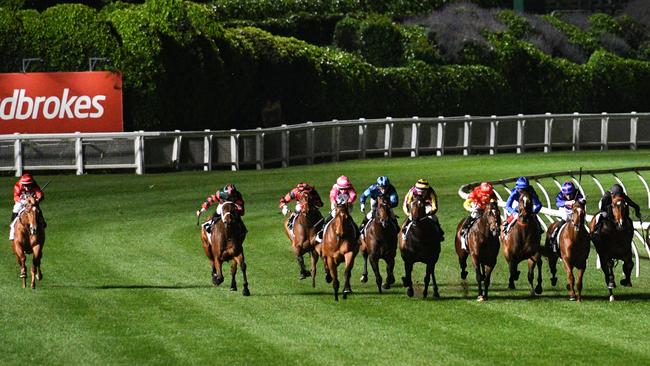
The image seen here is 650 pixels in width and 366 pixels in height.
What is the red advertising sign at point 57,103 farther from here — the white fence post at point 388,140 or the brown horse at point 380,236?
the brown horse at point 380,236

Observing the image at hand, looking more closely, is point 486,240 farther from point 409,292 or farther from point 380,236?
point 380,236

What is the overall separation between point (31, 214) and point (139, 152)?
18.2 metres

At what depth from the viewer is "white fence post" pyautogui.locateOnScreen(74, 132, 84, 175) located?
36.2 metres

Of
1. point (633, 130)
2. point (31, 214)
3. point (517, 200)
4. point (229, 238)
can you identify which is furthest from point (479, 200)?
point (633, 130)

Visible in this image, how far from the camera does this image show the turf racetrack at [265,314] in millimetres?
14008

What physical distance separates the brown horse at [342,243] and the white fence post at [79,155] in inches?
755

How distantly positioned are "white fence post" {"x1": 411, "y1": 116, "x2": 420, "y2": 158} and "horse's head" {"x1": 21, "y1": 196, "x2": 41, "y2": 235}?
2639 centimetres

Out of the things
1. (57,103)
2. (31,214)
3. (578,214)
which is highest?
(57,103)

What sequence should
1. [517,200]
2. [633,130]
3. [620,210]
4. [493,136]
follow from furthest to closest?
[633,130], [493,136], [517,200], [620,210]

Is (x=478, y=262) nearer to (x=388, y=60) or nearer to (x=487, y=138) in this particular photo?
(x=487, y=138)

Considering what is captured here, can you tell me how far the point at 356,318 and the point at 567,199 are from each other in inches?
135

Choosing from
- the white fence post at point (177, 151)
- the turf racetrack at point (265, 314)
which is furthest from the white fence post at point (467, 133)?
the turf racetrack at point (265, 314)

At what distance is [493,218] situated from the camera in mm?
17734

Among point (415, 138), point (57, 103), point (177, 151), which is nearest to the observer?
point (177, 151)
